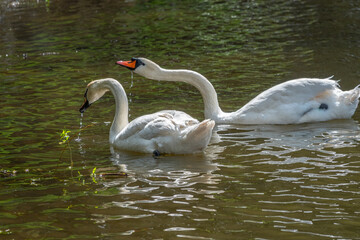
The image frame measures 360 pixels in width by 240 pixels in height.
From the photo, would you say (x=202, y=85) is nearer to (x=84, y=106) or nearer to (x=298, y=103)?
(x=298, y=103)

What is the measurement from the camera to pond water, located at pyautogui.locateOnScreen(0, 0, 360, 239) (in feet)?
19.7

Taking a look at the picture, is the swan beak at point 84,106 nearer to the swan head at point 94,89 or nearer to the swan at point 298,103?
the swan head at point 94,89

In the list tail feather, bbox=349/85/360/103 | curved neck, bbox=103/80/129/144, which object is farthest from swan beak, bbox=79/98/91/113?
tail feather, bbox=349/85/360/103

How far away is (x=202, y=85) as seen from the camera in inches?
402

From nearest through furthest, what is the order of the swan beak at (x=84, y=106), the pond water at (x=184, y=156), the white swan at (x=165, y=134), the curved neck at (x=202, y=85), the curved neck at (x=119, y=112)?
the pond water at (x=184, y=156)
the white swan at (x=165, y=134)
the curved neck at (x=119, y=112)
the swan beak at (x=84, y=106)
the curved neck at (x=202, y=85)

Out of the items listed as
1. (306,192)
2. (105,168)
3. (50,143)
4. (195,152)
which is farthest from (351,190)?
(50,143)

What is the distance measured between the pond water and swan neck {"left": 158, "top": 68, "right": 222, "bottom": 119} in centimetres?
39

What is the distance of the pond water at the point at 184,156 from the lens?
599 cm

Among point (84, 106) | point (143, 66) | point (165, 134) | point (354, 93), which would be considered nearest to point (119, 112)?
point (84, 106)

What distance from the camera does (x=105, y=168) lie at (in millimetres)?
7953

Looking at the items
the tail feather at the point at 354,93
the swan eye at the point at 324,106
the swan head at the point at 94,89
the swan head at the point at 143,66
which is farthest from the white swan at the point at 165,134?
the tail feather at the point at 354,93

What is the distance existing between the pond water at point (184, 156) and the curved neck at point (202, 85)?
390 mm

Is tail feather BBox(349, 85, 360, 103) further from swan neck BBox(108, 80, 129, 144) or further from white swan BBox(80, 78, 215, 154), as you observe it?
swan neck BBox(108, 80, 129, 144)

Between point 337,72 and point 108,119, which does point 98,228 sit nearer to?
point 108,119
